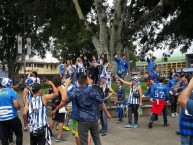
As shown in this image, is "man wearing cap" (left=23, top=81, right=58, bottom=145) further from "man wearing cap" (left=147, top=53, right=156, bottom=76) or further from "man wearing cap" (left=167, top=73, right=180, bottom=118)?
"man wearing cap" (left=147, top=53, right=156, bottom=76)

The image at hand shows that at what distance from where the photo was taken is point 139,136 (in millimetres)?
9680

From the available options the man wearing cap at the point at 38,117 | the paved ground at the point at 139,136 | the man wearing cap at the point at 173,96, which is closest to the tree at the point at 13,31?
the man wearing cap at the point at 173,96

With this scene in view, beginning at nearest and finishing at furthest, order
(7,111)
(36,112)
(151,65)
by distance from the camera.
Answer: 1. (36,112)
2. (7,111)
3. (151,65)

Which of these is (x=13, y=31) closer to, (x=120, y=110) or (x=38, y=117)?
(x=120, y=110)

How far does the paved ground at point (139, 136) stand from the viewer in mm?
8965

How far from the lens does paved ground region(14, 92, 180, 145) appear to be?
896cm

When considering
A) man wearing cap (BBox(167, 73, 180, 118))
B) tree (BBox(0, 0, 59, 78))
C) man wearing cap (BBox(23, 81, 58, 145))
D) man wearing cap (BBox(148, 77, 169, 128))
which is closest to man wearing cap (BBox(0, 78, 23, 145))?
man wearing cap (BBox(23, 81, 58, 145))

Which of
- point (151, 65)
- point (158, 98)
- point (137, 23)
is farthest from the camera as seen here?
point (137, 23)

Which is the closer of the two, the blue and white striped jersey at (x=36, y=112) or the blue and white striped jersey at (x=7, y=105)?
the blue and white striped jersey at (x=36, y=112)

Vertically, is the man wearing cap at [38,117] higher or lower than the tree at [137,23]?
lower

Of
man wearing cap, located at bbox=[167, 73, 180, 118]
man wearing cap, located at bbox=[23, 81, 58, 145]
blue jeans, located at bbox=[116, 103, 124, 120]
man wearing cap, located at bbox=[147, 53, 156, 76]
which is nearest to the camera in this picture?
man wearing cap, located at bbox=[23, 81, 58, 145]

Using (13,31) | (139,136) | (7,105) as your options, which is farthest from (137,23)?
(13,31)

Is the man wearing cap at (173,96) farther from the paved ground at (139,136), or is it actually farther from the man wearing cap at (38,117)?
the man wearing cap at (38,117)

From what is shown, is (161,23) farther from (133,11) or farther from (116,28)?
(116,28)
